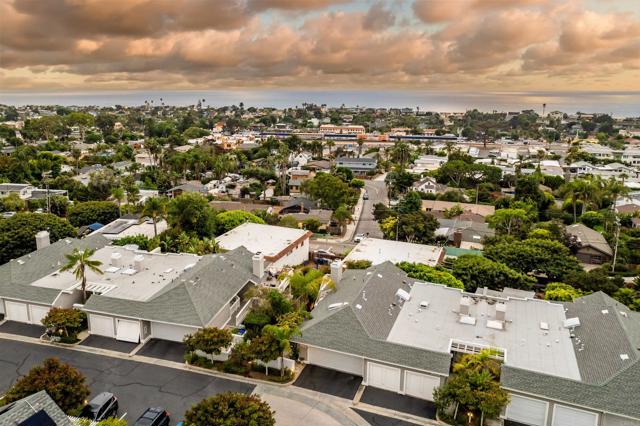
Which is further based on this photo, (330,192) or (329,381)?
(330,192)

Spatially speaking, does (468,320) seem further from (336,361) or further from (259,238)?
(259,238)

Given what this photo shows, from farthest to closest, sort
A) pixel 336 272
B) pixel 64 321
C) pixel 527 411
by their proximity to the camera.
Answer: pixel 336 272, pixel 64 321, pixel 527 411

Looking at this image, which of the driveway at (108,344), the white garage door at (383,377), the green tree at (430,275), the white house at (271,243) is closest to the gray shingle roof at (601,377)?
the white garage door at (383,377)

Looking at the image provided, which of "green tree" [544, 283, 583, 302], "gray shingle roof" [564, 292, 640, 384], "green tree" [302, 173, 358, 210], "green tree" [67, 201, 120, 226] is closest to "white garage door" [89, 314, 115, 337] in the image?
"gray shingle roof" [564, 292, 640, 384]

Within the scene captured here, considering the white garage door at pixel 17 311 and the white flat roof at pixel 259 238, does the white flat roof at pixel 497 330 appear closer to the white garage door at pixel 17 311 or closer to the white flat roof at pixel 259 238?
the white flat roof at pixel 259 238

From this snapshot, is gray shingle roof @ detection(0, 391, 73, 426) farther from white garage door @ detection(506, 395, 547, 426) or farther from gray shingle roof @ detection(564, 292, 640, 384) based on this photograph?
gray shingle roof @ detection(564, 292, 640, 384)

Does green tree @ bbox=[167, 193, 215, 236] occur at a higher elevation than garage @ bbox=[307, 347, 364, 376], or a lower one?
higher

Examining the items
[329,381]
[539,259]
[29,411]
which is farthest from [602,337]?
[29,411]
